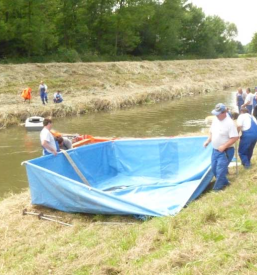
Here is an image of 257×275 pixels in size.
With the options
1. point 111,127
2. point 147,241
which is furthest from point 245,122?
point 111,127

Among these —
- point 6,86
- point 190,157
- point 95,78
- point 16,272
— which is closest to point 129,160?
point 190,157

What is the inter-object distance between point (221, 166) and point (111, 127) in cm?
1354

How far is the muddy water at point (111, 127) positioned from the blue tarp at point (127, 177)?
A: 250cm

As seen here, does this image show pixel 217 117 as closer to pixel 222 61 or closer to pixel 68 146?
pixel 68 146

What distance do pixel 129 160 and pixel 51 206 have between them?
2654 mm

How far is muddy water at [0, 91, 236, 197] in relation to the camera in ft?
43.5

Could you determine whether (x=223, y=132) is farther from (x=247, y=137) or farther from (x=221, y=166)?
(x=247, y=137)

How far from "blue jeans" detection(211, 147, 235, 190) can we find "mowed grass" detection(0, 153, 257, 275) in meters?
0.22

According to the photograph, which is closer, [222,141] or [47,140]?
[222,141]

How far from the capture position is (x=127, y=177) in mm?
9648

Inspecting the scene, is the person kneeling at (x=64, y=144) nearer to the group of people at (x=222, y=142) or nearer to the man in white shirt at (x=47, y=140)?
the man in white shirt at (x=47, y=140)

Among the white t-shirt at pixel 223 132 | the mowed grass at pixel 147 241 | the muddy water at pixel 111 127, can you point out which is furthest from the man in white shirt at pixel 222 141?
the muddy water at pixel 111 127

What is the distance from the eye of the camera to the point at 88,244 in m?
6.04

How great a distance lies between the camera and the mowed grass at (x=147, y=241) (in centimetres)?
464
